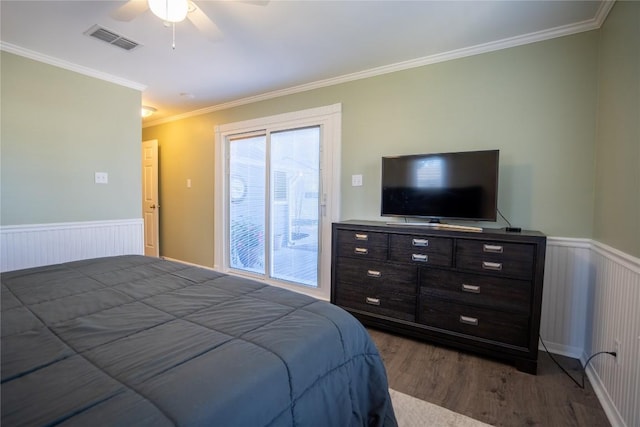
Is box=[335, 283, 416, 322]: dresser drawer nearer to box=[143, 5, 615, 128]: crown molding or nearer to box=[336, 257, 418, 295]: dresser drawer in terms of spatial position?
box=[336, 257, 418, 295]: dresser drawer

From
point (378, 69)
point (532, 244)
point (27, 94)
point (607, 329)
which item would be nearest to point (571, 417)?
point (607, 329)

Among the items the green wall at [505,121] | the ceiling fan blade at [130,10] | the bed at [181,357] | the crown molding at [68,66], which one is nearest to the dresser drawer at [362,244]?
the green wall at [505,121]

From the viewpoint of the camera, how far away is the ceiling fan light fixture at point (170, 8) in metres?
1.64

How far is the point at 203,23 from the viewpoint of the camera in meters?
1.77

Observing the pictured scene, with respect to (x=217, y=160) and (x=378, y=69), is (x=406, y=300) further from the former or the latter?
(x=217, y=160)

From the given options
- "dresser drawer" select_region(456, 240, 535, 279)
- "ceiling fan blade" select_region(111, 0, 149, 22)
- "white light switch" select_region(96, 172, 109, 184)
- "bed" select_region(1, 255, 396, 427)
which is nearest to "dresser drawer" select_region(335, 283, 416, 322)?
"dresser drawer" select_region(456, 240, 535, 279)

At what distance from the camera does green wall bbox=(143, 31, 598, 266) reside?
2180mm

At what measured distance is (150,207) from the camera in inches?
195

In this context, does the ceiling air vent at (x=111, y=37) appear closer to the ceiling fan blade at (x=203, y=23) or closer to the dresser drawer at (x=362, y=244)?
the ceiling fan blade at (x=203, y=23)

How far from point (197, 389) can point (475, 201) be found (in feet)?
7.33

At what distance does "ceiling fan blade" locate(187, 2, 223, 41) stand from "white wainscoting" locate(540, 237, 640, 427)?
8.57 ft

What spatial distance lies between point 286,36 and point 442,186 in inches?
68.5

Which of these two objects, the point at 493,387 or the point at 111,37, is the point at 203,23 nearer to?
the point at 111,37

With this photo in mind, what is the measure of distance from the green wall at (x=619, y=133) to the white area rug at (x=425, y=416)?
1.20 meters
